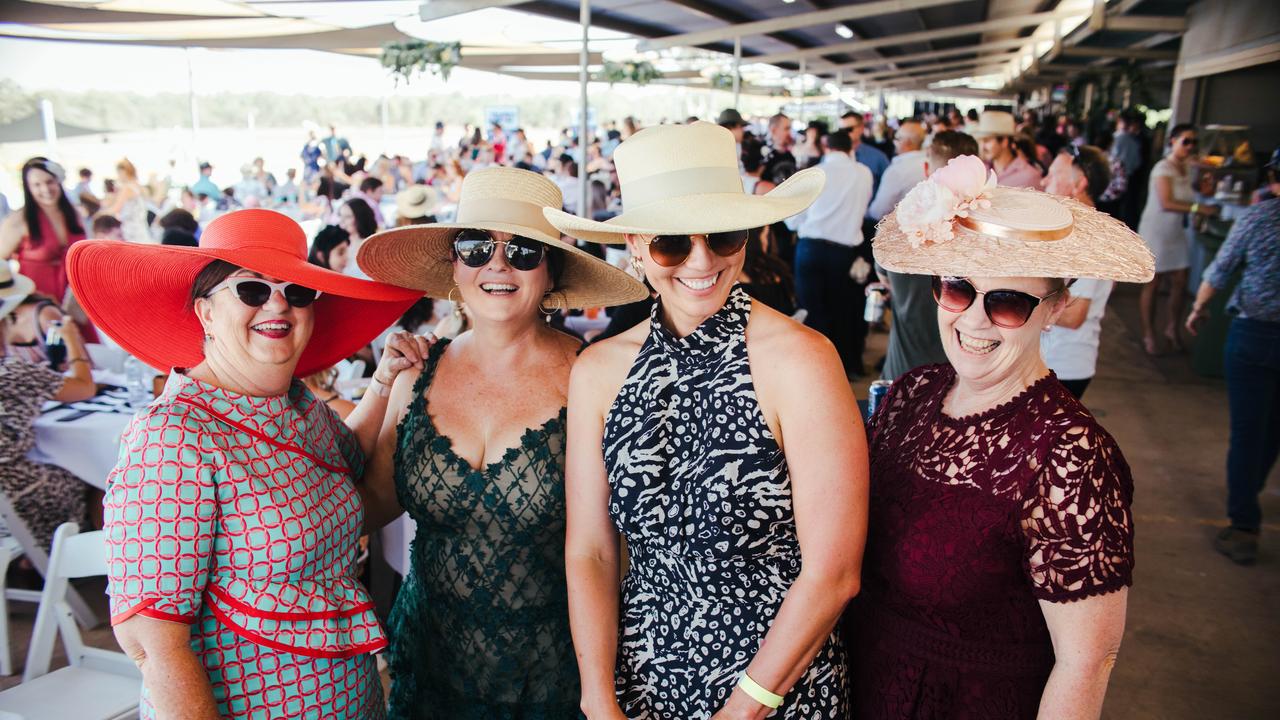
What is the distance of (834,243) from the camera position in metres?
6.70

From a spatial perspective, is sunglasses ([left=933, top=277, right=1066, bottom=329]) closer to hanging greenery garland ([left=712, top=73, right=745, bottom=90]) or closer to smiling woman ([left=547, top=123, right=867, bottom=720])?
smiling woman ([left=547, top=123, right=867, bottom=720])

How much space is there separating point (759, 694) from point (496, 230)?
1119mm

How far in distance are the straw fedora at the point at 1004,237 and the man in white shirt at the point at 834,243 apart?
5.04 metres

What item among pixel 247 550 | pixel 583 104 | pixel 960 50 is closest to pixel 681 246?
pixel 247 550

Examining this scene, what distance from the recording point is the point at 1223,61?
39.8 ft

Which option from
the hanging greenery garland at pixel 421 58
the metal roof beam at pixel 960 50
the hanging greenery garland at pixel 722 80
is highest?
the metal roof beam at pixel 960 50

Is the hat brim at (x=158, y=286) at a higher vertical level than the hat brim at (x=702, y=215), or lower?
lower

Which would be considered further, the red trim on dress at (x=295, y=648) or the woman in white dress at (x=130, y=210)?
the woman in white dress at (x=130, y=210)

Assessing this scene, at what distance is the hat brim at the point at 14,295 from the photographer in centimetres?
409

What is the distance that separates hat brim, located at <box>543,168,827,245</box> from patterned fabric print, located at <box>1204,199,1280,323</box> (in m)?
3.36

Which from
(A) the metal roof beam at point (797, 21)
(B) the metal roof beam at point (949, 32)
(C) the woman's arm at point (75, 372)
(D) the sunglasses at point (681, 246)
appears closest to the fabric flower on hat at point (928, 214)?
(D) the sunglasses at point (681, 246)

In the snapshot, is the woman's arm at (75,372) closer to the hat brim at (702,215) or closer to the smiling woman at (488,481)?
the smiling woman at (488,481)

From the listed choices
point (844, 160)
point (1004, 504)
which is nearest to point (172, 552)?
point (1004, 504)

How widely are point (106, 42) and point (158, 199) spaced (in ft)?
10.4
